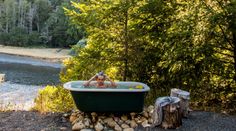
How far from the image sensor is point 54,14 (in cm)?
5278

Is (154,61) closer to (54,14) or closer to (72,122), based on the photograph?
(72,122)

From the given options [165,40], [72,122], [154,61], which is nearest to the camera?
[72,122]

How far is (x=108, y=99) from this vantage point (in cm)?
714

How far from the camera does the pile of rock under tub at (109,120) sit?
22.9 ft

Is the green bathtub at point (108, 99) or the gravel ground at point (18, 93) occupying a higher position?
the green bathtub at point (108, 99)

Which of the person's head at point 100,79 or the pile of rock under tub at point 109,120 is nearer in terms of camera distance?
the pile of rock under tub at point 109,120

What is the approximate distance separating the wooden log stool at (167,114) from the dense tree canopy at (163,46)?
2132mm

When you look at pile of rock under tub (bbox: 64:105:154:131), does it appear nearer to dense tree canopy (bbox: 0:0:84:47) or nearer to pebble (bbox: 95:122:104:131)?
pebble (bbox: 95:122:104:131)

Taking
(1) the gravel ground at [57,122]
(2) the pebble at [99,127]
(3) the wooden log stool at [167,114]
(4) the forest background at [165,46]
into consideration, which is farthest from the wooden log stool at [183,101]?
(2) the pebble at [99,127]

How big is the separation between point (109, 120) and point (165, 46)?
314 cm

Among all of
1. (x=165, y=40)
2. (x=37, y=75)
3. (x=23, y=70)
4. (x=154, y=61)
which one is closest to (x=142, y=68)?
(x=154, y=61)

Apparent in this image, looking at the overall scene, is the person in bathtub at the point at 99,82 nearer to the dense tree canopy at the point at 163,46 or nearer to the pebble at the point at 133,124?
the pebble at the point at 133,124

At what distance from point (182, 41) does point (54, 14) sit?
4561 centimetres

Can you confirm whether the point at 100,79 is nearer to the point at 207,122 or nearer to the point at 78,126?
the point at 78,126
